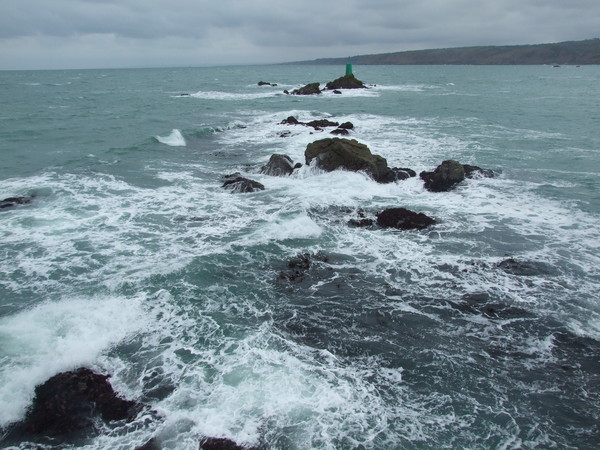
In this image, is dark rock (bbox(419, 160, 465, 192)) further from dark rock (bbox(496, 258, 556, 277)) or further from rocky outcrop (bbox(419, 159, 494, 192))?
dark rock (bbox(496, 258, 556, 277))

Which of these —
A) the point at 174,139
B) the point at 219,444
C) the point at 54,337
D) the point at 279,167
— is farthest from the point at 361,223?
the point at 174,139

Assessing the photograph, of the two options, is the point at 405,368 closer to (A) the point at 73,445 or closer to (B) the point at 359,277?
(B) the point at 359,277

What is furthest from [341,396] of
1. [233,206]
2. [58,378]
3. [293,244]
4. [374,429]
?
[233,206]

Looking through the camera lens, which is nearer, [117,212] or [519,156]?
[117,212]

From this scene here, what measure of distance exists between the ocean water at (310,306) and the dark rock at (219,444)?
16cm

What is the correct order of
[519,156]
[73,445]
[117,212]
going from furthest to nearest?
[519,156] < [117,212] < [73,445]

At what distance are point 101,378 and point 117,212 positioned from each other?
34.5 ft

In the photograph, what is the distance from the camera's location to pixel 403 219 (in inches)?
620

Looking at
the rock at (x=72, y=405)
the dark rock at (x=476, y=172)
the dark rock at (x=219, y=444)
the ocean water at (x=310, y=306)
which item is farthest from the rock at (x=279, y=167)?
the dark rock at (x=219, y=444)

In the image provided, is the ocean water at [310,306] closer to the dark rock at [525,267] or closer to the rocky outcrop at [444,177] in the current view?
the dark rock at [525,267]

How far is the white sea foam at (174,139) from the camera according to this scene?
1224 inches

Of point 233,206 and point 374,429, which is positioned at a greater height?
point 233,206

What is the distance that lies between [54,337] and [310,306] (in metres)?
6.24

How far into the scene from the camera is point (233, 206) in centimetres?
1791
